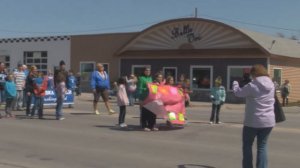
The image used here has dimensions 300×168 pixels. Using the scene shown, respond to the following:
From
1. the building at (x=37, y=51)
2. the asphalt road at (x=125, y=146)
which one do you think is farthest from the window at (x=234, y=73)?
the asphalt road at (x=125, y=146)

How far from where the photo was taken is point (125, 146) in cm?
1062

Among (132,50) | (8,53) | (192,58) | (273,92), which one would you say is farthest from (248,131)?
(8,53)

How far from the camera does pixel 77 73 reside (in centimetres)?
3641

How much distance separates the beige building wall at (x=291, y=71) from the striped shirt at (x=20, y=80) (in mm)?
16568

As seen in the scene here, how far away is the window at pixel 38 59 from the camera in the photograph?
40.2m

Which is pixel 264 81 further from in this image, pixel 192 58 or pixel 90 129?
pixel 192 58

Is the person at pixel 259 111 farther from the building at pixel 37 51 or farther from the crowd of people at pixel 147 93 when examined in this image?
the building at pixel 37 51

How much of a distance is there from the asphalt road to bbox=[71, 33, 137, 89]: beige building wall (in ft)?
68.3

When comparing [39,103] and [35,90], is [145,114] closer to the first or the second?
[39,103]

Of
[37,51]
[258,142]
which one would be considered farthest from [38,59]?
[258,142]

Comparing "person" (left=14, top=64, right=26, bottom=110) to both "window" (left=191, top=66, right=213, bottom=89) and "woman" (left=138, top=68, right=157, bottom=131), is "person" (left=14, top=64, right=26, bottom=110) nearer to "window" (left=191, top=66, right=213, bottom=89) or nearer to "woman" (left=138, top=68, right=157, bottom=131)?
"woman" (left=138, top=68, right=157, bottom=131)

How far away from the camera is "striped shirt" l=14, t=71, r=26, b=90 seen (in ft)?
60.1

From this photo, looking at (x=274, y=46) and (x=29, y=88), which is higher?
(x=274, y=46)

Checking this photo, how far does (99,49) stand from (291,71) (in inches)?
504
